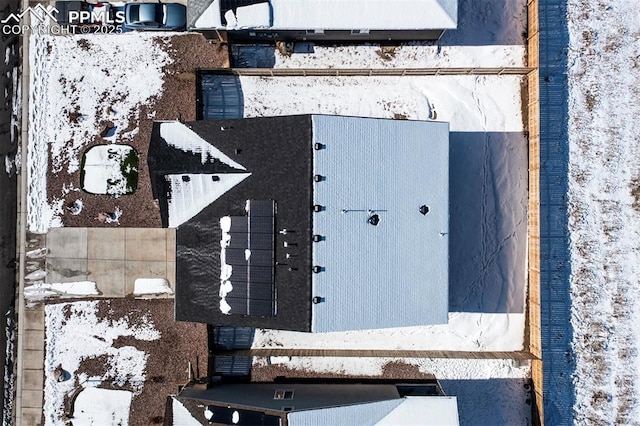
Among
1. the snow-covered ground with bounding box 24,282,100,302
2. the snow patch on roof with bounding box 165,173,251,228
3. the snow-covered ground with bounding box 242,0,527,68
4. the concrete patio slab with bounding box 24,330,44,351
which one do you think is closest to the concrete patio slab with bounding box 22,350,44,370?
the concrete patio slab with bounding box 24,330,44,351

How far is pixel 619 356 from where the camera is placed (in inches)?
725

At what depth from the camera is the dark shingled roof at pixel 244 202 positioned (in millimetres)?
15312

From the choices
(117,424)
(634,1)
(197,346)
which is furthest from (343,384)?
(634,1)

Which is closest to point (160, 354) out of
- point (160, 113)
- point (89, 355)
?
point (89, 355)

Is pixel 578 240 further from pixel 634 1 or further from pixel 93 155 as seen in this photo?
pixel 93 155

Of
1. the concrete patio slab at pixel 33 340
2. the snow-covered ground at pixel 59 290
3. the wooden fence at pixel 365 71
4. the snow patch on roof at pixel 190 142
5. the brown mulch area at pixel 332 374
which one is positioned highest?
the wooden fence at pixel 365 71

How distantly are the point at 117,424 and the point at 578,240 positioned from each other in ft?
68.9

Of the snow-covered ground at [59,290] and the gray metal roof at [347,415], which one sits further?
the snow-covered ground at [59,290]

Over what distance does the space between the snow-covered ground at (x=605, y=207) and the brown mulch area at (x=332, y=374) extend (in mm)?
6793

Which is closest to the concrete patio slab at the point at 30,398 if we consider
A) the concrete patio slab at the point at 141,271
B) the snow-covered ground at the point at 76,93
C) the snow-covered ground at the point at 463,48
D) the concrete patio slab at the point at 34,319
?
the concrete patio slab at the point at 34,319

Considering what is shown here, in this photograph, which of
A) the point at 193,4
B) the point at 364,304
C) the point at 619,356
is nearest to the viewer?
the point at 364,304

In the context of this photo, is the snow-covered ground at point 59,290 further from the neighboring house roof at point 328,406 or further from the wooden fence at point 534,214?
the wooden fence at point 534,214

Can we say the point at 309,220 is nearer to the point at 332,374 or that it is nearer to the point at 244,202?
the point at 244,202

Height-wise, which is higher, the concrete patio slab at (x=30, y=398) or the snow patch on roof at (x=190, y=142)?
the snow patch on roof at (x=190, y=142)
